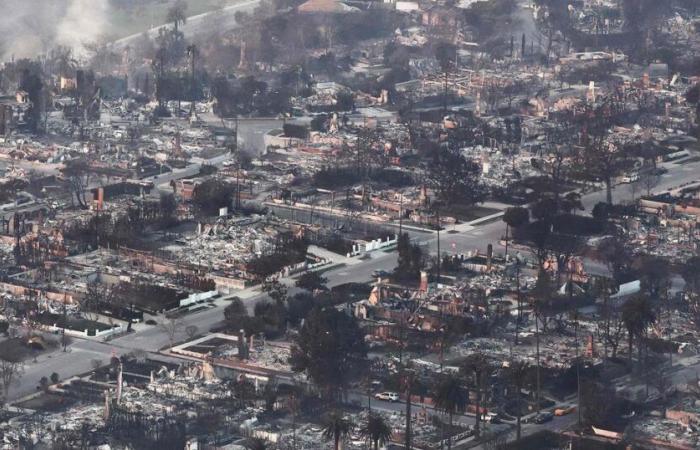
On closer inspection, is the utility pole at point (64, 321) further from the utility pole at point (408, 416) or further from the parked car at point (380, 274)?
the utility pole at point (408, 416)

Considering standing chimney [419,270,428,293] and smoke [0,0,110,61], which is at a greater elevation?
smoke [0,0,110,61]

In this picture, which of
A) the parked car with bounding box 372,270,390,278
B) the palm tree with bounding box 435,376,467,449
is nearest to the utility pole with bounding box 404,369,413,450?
the palm tree with bounding box 435,376,467,449

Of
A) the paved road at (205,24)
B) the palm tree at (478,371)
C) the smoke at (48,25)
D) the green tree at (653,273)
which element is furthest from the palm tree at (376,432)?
the paved road at (205,24)

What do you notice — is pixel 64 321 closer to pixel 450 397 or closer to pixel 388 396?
pixel 388 396

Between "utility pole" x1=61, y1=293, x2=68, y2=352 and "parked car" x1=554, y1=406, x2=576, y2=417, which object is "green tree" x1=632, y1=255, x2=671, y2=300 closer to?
"parked car" x1=554, y1=406, x2=576, y2=417

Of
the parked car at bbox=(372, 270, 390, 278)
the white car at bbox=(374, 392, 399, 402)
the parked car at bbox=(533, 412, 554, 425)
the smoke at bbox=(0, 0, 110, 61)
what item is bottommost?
the parked car at bbox=(533, 412, 554, 425)

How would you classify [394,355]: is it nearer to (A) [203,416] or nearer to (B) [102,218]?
(A) [203,416]

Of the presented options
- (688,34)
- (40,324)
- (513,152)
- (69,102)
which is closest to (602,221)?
(513,152)
